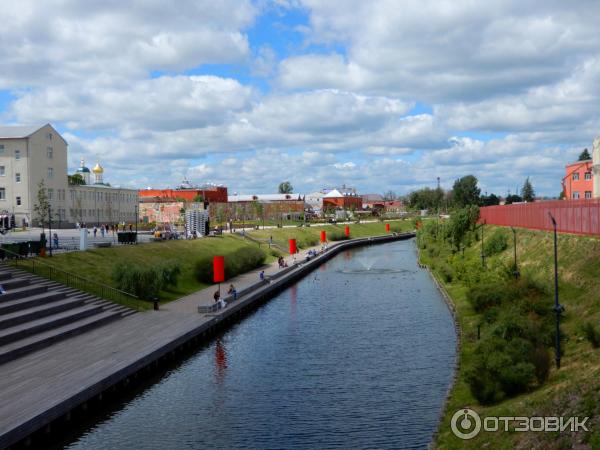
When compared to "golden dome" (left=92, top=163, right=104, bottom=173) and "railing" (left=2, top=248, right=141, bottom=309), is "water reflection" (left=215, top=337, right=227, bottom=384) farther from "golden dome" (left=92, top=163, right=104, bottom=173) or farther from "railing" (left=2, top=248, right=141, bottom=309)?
"golden dome" (left=92, top=163, right=104, bottom=173)

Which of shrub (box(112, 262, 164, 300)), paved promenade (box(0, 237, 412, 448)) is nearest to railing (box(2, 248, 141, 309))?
shrub (box(112, 262, 164, 300))

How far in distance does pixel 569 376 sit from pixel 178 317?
81.8 ft

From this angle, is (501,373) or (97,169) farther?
(97,169)

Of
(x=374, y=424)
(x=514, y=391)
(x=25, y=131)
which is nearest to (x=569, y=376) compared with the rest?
(x=514, y=391)

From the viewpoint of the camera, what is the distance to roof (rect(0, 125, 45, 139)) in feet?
282

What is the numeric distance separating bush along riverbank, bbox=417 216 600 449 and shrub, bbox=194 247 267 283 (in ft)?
73.3

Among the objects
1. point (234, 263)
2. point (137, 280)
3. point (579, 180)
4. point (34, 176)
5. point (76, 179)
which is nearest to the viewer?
point (137, 280)

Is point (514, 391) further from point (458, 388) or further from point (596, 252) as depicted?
point (596, 252)

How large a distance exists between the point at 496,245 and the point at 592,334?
39184 mm

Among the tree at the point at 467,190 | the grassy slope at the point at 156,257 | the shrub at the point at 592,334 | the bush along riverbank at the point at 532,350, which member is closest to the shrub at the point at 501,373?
the bush along riverbank at the point at 532,350

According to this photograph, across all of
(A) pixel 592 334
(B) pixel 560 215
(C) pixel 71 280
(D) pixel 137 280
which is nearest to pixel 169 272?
(D) pixel 137 280

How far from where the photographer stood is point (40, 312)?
33.3 m

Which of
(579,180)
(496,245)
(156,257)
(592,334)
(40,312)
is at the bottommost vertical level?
(40,312)

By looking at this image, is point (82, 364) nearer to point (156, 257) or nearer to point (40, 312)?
point (40, 312)
